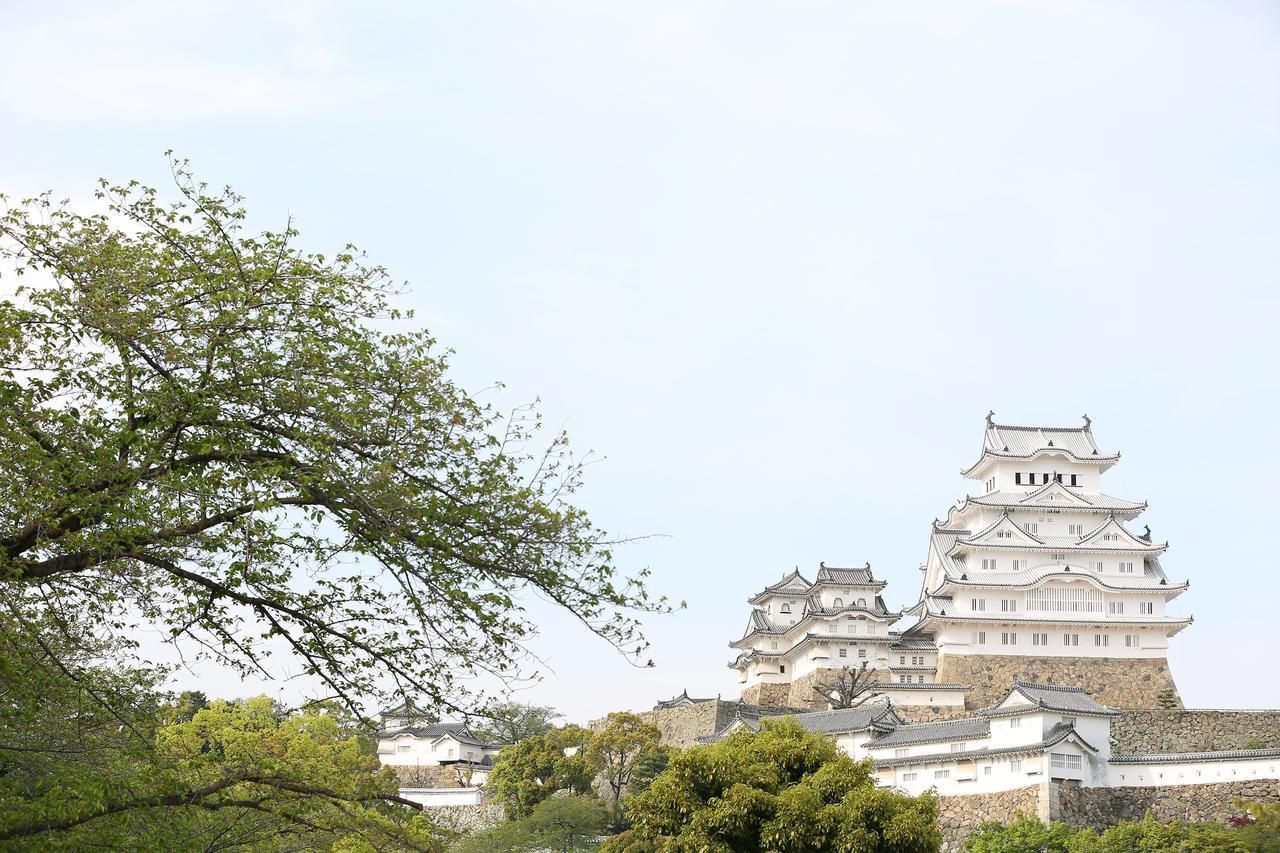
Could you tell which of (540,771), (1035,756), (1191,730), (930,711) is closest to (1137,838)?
(1035,756)

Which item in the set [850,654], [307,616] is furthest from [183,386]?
[850,654]

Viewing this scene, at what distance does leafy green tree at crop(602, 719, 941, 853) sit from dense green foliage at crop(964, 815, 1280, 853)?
6.06m

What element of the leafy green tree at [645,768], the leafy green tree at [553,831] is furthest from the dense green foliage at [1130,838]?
the leafy green tree at [553,831]

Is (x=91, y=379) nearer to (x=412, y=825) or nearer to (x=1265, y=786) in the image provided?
(x=412, y=825)

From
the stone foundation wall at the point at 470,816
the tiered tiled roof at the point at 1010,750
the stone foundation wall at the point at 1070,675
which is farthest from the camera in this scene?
the stone foundation wall at the point at 1070,675

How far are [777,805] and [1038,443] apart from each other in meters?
28.7

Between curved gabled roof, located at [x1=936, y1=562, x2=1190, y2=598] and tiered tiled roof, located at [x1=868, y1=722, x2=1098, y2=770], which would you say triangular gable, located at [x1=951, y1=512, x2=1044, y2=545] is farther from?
tiered tiled roof, located at [x1=868, y1=722, x2=1098, y2=770]

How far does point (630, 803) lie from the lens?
23.2 metres

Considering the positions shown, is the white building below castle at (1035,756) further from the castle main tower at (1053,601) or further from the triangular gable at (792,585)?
the triangular gable at (792,585)

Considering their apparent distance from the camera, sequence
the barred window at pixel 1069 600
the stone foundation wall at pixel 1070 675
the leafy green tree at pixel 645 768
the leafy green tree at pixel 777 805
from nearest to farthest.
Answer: the leafy green tree at pixel 777 805, the leafy green tree at pixel 645 768, the stone foundation wall at pixel 1070 675, the barred window at pixel 1069 600

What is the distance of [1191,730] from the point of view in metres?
35.7

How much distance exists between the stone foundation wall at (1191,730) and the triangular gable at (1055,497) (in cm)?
1009

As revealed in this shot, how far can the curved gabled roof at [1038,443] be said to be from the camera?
46.1m

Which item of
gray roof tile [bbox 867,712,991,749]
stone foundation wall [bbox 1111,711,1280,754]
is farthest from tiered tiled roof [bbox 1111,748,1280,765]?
stone foundation wall [bbox 1111,711,1280,754]
